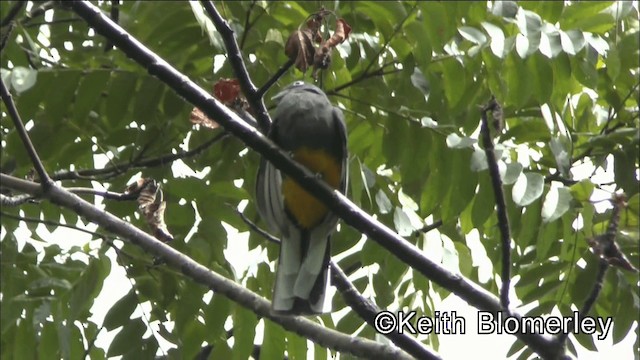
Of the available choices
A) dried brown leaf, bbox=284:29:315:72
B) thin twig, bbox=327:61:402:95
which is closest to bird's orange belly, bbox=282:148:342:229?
thin twig, bbox=327:61:402:95

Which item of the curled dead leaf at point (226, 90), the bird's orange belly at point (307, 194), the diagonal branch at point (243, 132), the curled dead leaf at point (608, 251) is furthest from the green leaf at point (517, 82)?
the curled dead leaf at point (608, 251)

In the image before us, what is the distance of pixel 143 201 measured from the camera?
12.0ft

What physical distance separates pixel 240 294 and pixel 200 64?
1.32 metres

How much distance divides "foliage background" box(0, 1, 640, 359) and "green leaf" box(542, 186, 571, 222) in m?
0.03

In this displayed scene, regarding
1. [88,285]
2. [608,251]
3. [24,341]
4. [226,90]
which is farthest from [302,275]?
[608,251]

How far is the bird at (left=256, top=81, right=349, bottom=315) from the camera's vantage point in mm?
4047

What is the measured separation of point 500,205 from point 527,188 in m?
0.86

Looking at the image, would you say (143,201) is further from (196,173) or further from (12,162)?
(12,162)

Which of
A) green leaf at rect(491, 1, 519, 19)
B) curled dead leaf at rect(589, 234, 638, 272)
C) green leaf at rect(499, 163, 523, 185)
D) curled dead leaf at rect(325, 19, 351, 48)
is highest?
green leaf at rect(491, 1, 519, 19)

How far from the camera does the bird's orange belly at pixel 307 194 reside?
431 cm

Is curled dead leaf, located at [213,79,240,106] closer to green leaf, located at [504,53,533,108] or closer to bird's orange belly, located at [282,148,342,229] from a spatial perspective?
bird's orange belly, located at [282,148,342,229]

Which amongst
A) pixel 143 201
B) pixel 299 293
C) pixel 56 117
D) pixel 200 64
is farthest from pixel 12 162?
pixel 299 293

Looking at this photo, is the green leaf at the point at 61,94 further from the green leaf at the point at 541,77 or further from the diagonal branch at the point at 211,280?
the green leaf at the point at 541,77

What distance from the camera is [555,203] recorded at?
3.75 meters
